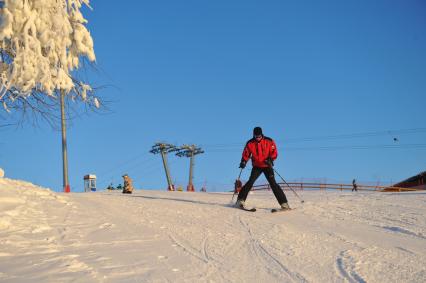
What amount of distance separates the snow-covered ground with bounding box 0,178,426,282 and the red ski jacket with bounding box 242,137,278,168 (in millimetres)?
1449

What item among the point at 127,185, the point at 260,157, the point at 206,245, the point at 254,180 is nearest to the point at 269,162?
the point at 260,157

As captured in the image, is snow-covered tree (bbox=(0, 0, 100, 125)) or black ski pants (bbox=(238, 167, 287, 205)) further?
Result: black ski pants (bbox=(238, 167, 287, 205))

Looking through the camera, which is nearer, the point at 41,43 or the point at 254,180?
the point at 41,43

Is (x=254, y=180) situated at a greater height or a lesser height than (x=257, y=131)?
lesser

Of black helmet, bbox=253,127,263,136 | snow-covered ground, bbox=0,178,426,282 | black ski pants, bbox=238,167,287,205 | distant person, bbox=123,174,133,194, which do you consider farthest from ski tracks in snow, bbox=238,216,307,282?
distant person, bbox=123,174,133,194

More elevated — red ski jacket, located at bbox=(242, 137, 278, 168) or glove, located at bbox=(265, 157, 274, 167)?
red ski jacket, located at bbox=(242, 137, 278, 168)

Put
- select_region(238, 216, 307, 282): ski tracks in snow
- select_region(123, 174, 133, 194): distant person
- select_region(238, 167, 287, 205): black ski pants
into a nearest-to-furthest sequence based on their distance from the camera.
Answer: select_region(238, 216, 307, 282): ski tracks in snow
select_region(238, 167, 287, 205): black ski pants
select_region(123, 174, 133, 194): distant person

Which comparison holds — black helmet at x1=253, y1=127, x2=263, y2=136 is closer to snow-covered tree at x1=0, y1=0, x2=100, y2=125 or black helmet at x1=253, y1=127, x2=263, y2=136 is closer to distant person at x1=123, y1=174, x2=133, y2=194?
snow-covered tree at x1=0, y1=0, x2=100, y2=125

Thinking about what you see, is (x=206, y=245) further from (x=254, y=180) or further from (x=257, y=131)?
(x=257, y=131)

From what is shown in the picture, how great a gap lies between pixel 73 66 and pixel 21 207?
2.57 meters

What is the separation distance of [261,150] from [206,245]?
4605mm

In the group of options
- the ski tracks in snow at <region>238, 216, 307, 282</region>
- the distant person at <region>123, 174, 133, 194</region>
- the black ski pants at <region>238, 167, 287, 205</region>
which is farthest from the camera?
the distant person at <region>123, 174, 133, 194</region>

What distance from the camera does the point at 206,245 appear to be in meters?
5.48

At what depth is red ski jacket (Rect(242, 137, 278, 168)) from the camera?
980 cm
